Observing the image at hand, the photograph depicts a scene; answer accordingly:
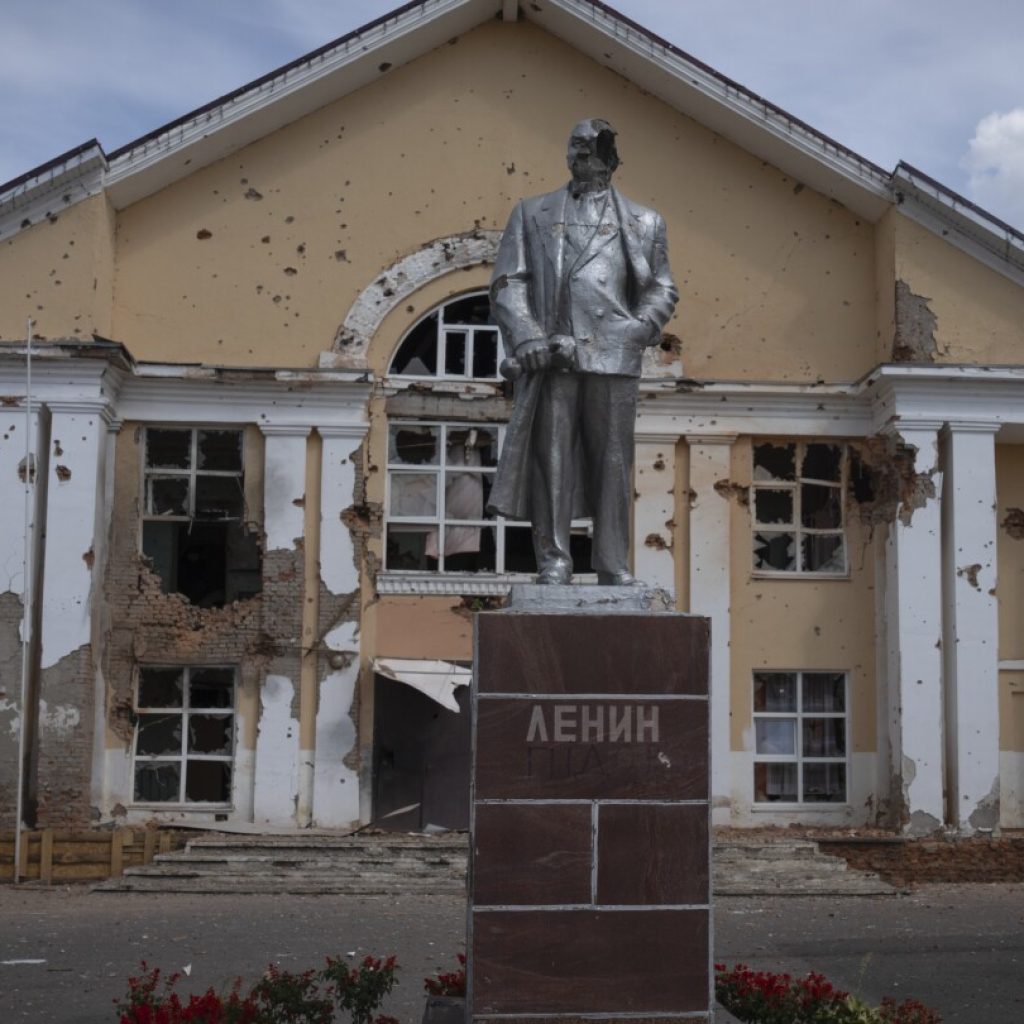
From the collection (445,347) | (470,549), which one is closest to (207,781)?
(470,549)

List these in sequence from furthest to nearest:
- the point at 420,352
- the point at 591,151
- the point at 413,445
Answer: the point at 420,352 < the point at 413,445 < the point at 591,151

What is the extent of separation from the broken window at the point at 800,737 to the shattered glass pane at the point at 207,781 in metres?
5.36

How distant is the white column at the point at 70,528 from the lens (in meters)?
15.2

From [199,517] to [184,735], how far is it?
2196 millimetres

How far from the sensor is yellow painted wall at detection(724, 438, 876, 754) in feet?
53.6

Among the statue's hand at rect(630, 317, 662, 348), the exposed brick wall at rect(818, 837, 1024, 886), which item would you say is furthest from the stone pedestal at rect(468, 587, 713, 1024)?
the exposed brick wall at rect(818, 837, 1024, 886)

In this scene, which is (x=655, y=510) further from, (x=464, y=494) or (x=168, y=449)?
(x=168, y=449)

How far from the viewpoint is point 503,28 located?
16.7 metres

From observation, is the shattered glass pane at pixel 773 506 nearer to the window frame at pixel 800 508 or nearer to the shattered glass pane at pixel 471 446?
the window frame at pixel 800 508

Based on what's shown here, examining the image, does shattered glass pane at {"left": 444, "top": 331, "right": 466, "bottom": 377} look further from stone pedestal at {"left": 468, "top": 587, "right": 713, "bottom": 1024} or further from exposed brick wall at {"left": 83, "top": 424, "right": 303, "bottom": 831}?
stone pedestal at {"left": 468, "top": 587, "right": 713, "bottom": 1024}

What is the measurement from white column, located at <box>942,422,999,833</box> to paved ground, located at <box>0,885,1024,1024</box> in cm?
124

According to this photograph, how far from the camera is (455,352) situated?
16.5 m

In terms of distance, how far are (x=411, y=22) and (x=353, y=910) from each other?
8.72 meters

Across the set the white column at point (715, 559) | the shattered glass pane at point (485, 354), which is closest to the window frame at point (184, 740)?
the shattered glass pane at point (485, 354)
